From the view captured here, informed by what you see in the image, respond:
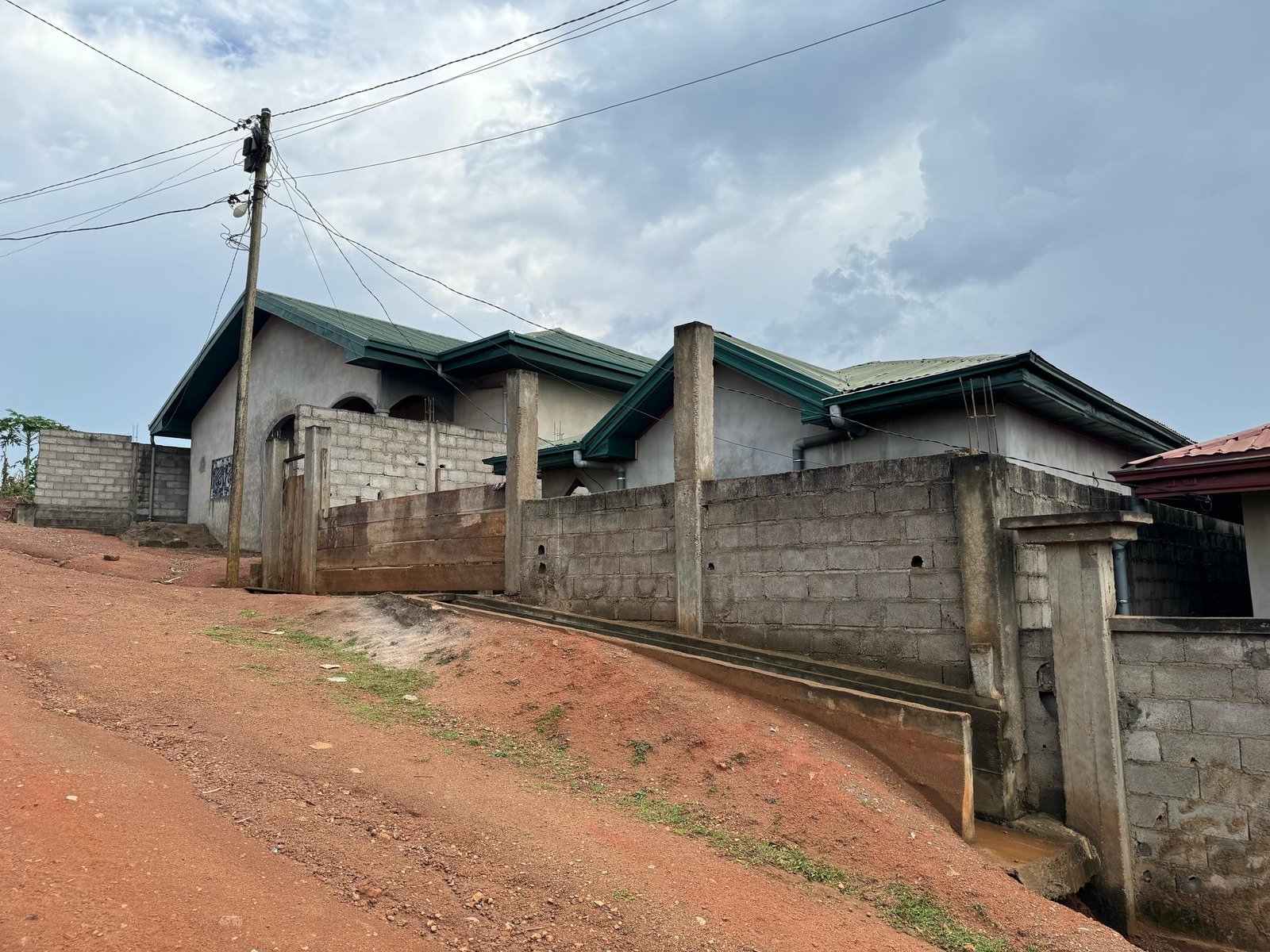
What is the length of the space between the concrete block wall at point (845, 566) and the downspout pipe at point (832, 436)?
2.41 m

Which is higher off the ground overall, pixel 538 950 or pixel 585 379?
pixel 585 379

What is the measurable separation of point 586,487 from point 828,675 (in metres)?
7.84

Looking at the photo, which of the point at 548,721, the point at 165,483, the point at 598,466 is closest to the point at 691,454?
the point at 548,721

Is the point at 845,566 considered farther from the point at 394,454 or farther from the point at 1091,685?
the point at 394,454

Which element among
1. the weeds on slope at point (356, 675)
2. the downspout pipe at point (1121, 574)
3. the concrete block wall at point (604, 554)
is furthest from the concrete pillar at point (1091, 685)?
the weeds on slope at point (356, 675)

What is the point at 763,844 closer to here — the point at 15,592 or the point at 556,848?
the point at 556,848

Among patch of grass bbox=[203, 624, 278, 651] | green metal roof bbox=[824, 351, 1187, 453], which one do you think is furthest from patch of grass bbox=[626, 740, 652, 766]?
green metal roof bbox=[824, 351, 1187, 453]

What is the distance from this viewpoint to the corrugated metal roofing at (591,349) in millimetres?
17344

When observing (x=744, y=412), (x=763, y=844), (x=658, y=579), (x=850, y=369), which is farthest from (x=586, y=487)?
(x=763, y=844)

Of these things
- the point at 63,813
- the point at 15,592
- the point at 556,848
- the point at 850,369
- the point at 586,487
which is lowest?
the point at 556,848

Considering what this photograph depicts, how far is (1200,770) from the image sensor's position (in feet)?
18.6

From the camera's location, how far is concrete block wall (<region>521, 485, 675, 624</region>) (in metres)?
8.38

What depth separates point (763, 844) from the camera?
5055 millimetres

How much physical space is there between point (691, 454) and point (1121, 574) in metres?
3.89
